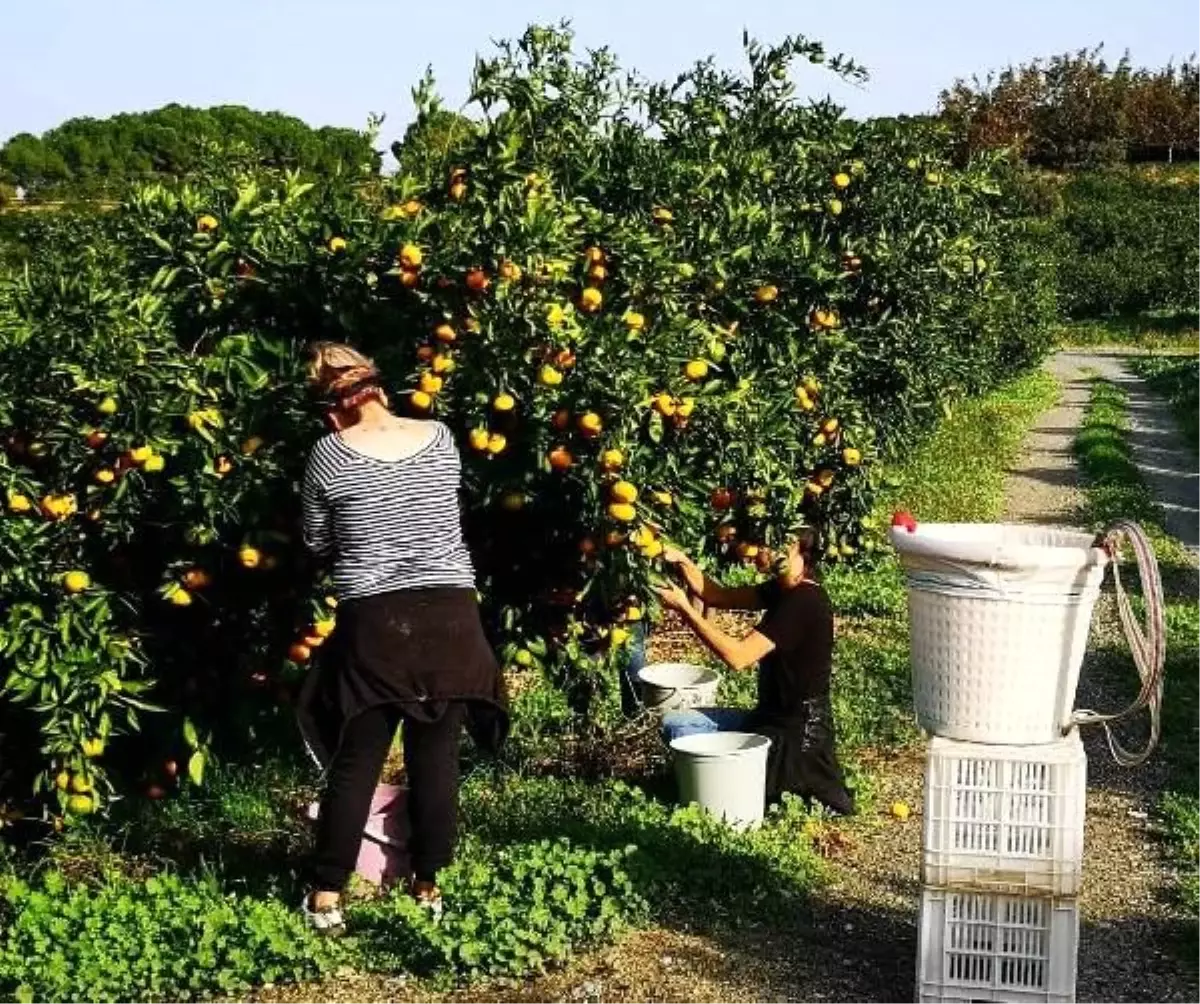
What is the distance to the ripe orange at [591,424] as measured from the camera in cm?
357

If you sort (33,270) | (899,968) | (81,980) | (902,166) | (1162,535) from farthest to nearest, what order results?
(1162,535)
(902,166)
(33,270)
(899,968)
(81,980)

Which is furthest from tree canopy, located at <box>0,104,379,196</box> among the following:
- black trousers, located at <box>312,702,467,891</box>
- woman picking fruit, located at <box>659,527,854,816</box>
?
black trousers, located at <box>312,702,467,891</box>

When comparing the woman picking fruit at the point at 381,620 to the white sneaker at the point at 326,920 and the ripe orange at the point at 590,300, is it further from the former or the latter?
the ripe orange at the point at 590,300

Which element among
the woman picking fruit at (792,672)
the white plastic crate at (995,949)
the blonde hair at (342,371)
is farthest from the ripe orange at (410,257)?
the white plastic crate at (995,949)

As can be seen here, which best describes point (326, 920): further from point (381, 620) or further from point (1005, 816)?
point (1005, 816)

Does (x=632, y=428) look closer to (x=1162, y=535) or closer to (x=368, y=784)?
(x=368, y=784)

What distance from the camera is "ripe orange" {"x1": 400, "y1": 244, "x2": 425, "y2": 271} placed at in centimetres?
370

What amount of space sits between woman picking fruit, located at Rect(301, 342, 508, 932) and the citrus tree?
0.18 m

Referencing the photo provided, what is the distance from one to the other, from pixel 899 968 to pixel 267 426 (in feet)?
6.32

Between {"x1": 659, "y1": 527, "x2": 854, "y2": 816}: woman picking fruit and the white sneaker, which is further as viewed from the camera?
{"x1": 659, "y1": 527, "x2": 854, "y2": 816}: woman picking fruit

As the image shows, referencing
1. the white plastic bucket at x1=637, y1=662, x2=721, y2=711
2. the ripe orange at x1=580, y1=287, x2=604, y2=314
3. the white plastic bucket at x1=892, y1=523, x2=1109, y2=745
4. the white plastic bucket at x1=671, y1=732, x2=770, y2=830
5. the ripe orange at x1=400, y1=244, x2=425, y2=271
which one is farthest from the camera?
the white plastic bucket at x1=637, y1=662, x2=721, y2=711

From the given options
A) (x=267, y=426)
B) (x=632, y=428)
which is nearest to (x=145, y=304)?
(x=267, y=426)

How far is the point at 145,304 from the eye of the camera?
12.3 ft

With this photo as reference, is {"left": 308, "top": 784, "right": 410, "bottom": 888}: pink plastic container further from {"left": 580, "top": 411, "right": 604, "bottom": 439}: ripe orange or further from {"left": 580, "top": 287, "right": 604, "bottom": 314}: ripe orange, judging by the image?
{"left": 580, "top": 287, "right": 604, "bottom": 314}: ripe orange
